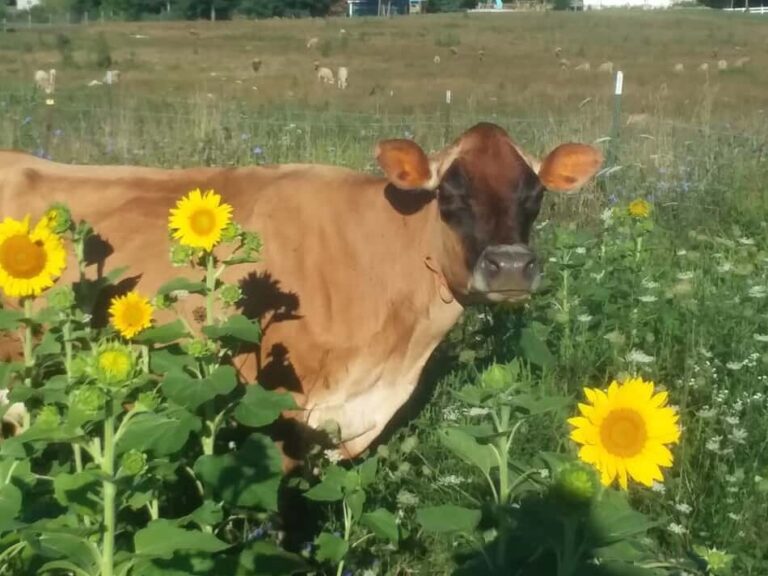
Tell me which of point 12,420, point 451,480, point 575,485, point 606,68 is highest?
point 575,485

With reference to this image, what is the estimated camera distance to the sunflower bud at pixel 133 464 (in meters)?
2.48

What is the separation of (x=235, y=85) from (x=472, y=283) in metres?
25.5

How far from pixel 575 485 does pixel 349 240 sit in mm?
2171

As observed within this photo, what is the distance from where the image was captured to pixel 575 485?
226 centimetres

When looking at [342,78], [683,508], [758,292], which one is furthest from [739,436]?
[342,78]

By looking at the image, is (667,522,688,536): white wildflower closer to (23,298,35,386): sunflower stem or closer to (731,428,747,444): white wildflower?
(731,428,747,444): white wildflower

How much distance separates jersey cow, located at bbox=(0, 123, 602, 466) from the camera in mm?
4039

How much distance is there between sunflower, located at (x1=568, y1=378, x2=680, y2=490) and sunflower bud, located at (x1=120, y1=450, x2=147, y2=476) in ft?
2.92

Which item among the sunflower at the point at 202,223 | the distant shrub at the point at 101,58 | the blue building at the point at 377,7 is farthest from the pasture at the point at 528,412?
the blue building at the point at 377,7

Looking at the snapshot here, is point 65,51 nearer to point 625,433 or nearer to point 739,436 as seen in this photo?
point 739,436

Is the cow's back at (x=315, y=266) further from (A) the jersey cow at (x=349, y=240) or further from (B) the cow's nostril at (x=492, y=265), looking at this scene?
(B) the cow's nostril at (x=492, y=265)

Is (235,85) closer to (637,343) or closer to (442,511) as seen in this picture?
(637,343)

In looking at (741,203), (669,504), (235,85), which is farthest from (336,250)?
(235,85)

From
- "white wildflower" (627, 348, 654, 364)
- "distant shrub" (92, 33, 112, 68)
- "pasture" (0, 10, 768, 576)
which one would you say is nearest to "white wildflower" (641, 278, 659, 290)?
"pasture" (0, 10, 768, 576)
